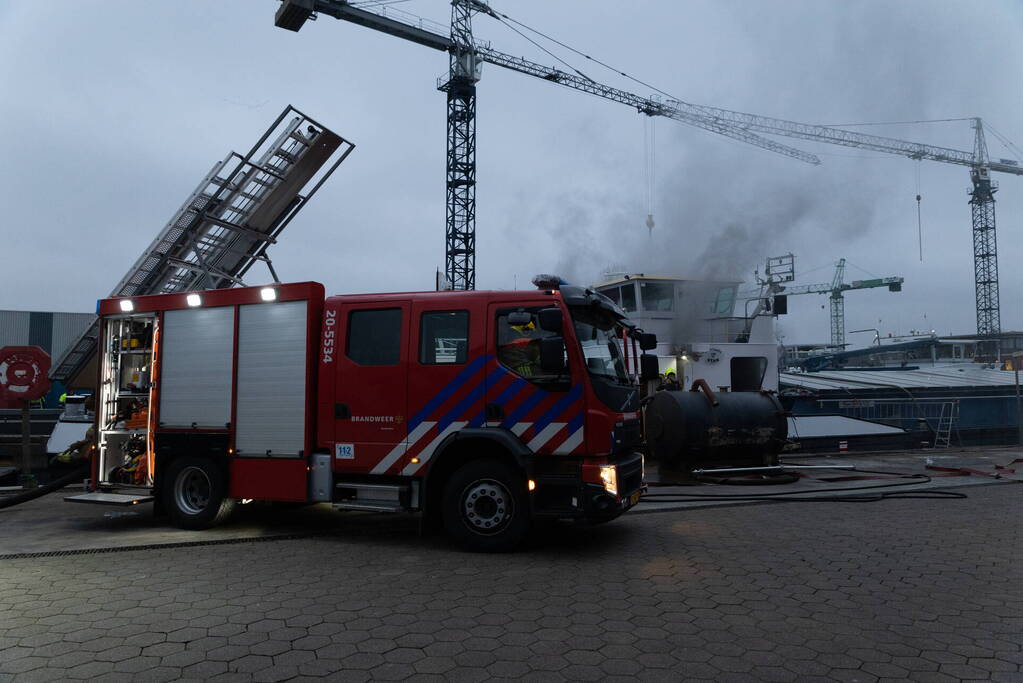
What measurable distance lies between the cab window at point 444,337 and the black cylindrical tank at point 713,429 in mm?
6093

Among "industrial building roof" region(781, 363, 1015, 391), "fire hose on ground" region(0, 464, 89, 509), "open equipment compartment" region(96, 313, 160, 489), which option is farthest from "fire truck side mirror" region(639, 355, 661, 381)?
"industrial building roof" region(781, 363, 1015, 391)

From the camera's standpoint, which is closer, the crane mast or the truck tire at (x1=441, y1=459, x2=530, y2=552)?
the truck tire at (x1=441, y1=459, x2=530, y2=552)

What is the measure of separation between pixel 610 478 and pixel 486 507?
1.25 m

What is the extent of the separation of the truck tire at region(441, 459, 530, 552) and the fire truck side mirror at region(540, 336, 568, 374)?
1119 millimetres

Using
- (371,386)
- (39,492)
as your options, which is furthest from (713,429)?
(39,492)

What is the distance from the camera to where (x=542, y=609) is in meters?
4.80

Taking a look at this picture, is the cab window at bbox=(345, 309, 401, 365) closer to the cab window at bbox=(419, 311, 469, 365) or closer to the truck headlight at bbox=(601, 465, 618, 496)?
the cab window at bbox=(419, 311, 469, 365)

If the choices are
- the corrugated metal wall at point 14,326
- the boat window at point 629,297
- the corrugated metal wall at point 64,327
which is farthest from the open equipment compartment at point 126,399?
the corrugated metal wall at point 14,326

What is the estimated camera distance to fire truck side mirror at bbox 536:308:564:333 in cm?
605

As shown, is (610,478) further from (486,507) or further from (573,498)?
(486,507)

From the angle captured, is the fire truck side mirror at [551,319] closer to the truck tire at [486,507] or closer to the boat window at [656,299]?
A: the truck tire at [486,507]

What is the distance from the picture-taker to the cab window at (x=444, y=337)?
259 inches

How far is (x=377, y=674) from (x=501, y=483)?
9.15 ft

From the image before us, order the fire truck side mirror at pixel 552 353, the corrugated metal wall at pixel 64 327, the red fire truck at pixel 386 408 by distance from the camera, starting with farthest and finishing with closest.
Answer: the corrugated metal wall at pixel 64 327 < the red fire truck at pixel 386 408 < the fire truck side mirror at pixel 552 353
